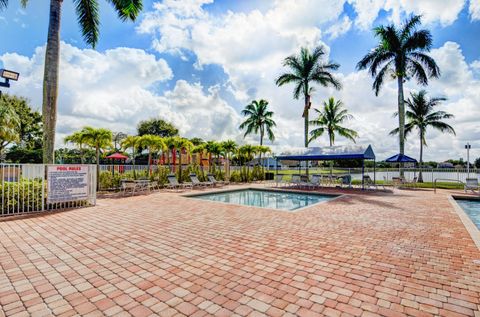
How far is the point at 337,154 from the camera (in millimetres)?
16812

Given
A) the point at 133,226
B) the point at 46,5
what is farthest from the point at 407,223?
the point at 46,5

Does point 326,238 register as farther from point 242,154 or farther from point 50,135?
point 242,154

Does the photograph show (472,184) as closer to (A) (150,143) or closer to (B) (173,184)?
(B) (173,184)

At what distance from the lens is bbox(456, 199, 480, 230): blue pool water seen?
347 inches

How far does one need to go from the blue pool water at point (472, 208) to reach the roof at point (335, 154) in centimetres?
519

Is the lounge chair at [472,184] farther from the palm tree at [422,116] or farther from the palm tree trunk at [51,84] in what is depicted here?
the palm tree trunk at [51,84]

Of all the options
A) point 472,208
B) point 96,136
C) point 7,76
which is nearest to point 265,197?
point 472,208

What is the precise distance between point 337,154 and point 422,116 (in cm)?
1512

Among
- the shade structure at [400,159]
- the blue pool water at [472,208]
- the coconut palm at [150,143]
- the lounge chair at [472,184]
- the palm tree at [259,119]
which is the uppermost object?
the palm tree at [259,119]

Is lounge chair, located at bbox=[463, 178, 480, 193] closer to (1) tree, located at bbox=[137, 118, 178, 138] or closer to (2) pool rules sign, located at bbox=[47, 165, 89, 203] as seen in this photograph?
(2) pool rules sign, located at bbox=[47, 165, 89, 203]

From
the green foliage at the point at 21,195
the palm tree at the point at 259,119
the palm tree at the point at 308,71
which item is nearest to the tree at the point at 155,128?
the palm tree at the point at 259,119

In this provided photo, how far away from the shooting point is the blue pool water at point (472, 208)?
28.9 feet

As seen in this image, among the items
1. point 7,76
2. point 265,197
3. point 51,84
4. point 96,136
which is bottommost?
point 265,197

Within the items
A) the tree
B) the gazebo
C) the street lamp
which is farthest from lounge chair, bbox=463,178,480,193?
the tree
